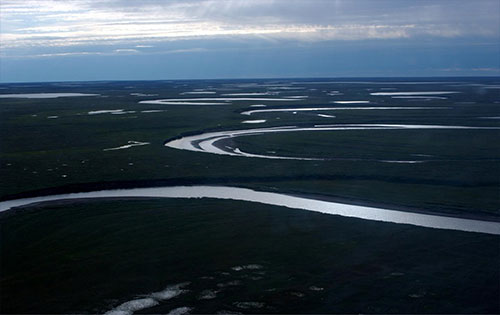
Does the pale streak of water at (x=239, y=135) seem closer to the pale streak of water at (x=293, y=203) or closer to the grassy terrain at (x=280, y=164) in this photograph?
the grassy terrain at (x=280, y=164)

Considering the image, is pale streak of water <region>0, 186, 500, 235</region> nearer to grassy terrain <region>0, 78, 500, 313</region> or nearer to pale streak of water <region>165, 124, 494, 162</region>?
grassy terrain <region>0, 78, 500, 313</region>

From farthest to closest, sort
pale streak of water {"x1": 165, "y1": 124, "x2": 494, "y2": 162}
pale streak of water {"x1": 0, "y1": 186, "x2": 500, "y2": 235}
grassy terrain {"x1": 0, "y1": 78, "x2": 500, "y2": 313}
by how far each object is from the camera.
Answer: pale streak of water {"x1": 165, "y1": 124, "x2": 494, "y2": 162} < pale streak of water {"x1": 0, "y1": 186, "x2": 500, "y2": 235} < grassy terrain {"x1": 0, "y1": 78, "x2": 500, "y2": 313}

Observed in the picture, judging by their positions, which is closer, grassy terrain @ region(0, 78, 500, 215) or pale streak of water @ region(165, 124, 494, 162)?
grassy terrain @ region(0, 78, 500, 215)

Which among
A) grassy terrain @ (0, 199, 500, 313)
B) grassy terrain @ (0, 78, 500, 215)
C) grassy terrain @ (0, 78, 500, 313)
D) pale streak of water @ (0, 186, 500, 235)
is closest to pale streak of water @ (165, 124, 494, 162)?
grassy terrain @ (0, 78, 500, 215)

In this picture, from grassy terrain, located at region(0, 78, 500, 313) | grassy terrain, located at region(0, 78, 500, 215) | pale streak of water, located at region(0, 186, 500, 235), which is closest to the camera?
grassy terrain, located at region(0, 78, 500, 313)

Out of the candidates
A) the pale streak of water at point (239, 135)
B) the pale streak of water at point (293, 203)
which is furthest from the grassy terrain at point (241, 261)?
the pale streak of water at point (239, 135)

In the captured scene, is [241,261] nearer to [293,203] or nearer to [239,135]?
[293,203]

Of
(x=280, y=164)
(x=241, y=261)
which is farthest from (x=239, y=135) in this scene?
(x=241, y=261)
